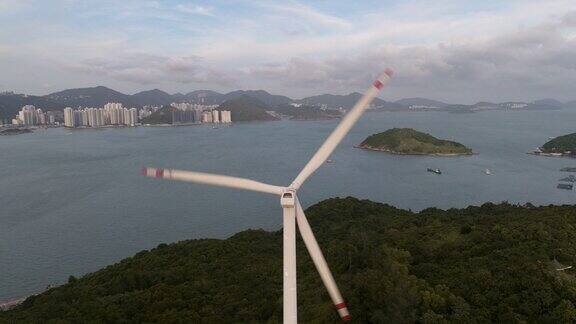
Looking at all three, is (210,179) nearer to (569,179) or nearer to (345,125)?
(345,125)

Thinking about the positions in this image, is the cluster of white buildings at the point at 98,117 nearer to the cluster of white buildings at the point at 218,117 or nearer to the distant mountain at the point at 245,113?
the cluster of white buildings at the point at 218,117

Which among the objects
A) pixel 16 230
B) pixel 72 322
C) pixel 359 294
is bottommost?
pixel 16 230

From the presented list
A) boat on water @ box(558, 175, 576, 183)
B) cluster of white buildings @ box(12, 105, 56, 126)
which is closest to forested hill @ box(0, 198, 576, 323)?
boat on water @ box(558, 175, 576, 183)

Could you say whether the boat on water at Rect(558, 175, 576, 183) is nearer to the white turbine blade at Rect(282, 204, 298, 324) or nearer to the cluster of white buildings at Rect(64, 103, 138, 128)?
the white turbine blade at Rect(282, 204, 298, 324)

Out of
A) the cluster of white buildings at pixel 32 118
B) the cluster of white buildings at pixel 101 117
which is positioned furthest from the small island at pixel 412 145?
the cluster of white buildings at pixel 32 118

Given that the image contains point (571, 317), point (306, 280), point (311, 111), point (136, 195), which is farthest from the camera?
point (311, 111)

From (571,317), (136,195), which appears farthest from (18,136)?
(571,317)

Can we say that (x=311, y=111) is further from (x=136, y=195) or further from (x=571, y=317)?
(x=571, y=317)

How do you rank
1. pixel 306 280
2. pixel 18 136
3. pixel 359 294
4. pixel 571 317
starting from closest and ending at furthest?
pixel 571 317 → pixel 359 294 → pixel 306 280 → pixel 18 136
